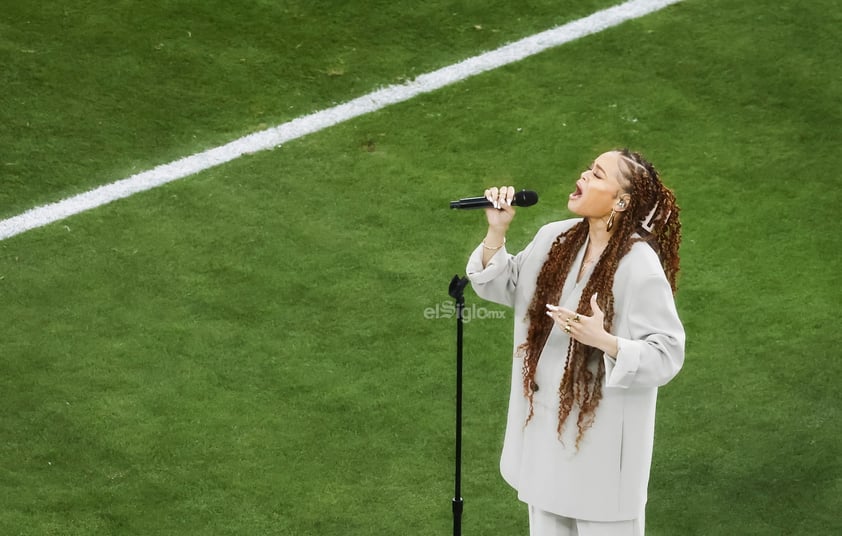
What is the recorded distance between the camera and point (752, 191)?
755 centimetres

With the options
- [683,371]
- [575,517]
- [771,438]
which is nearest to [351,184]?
[683,371]

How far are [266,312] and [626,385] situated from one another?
293 cm

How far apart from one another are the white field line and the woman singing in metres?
3.46

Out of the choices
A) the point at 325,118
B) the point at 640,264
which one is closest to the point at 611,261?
the point at 640,264

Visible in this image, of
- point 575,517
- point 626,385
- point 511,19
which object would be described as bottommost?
point 575,517

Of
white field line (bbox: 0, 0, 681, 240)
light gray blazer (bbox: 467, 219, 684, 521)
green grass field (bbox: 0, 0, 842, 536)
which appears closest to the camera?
light gray blazer (bbox: 467, 219, 684, 521)

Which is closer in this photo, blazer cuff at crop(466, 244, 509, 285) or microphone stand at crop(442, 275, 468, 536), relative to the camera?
blazer cuff at crop(466, 244, 509, 285)

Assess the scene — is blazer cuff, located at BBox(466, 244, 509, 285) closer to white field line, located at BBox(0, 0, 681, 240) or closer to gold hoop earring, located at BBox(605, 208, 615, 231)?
gold hoop earring, located at BBox(605, 208, 615, 231)

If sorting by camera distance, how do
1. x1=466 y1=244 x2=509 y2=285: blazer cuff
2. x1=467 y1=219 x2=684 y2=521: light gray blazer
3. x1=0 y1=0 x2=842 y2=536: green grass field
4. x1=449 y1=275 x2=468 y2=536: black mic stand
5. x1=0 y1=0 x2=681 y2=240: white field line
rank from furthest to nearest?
x1=0 y1=0 x2=681 y2=240: white field line → x1=0 y1=0 x2=842 y2=536: green grass field → x1=449 y1=275 x2=468 y2=536: black mic stand → x1=466 y1=244 x2=509 y2=285: blazer cuff → x1=467 y1=219 x2=684 y2=521: light gray blazer

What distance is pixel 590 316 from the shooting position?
431cm

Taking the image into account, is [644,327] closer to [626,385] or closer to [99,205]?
[626,385]

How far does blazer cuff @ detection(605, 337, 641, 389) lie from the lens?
13.6 feet

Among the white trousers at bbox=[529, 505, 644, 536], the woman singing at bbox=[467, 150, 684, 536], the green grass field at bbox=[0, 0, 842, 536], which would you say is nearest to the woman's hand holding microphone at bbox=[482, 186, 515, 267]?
the woman singing at bbox=[467, 150, 684, 536]

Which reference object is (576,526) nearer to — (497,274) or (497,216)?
(497,274)
